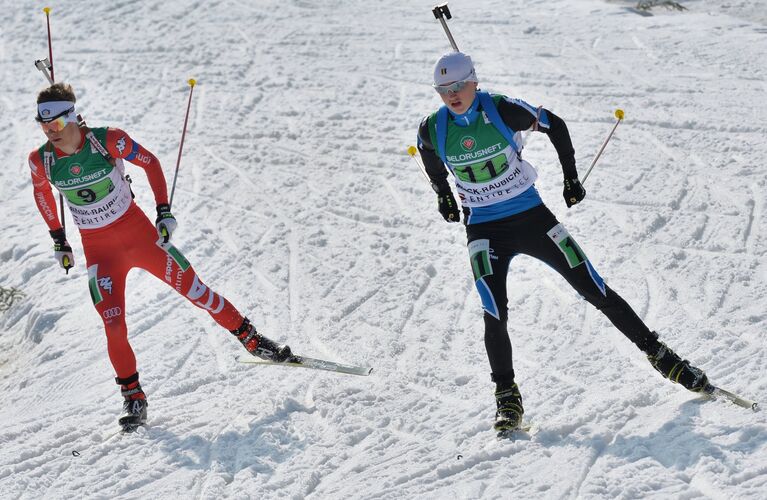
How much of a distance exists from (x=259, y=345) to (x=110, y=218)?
56.3 inches

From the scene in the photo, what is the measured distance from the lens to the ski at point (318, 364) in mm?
6465

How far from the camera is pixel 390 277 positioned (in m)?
8.02

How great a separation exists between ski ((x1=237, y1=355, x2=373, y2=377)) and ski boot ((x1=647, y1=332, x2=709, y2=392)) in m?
2.15

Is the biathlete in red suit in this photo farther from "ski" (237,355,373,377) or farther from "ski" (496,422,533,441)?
"ski" (496,422,533,441)

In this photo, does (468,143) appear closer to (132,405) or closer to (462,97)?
(462,97)

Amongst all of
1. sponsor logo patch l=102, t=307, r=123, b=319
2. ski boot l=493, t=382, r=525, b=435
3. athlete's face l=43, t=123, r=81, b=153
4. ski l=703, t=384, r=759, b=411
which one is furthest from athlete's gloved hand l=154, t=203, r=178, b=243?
ski l=703, t=384, r=759, b=411

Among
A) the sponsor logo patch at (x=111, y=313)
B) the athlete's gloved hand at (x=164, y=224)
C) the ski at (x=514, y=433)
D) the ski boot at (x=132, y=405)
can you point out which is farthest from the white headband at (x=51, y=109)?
the ski at (x=514, y=433)

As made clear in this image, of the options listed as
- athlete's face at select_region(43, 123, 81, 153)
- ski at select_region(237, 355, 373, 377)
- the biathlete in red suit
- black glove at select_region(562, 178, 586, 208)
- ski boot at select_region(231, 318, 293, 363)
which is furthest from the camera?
ski boot at select_region(231, 318, 293, 363)

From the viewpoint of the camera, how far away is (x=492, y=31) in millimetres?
13938

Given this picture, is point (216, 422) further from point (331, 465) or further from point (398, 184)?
point (398, 184)

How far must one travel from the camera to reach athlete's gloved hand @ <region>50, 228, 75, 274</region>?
643 centimetres

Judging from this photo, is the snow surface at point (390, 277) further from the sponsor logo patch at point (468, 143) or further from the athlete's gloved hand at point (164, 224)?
the sponsor logo patch at point (468, 143)

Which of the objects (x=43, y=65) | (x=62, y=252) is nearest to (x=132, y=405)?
(x=62, y=252)

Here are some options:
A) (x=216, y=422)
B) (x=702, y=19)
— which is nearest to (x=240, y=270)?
(x=216, y=422)
